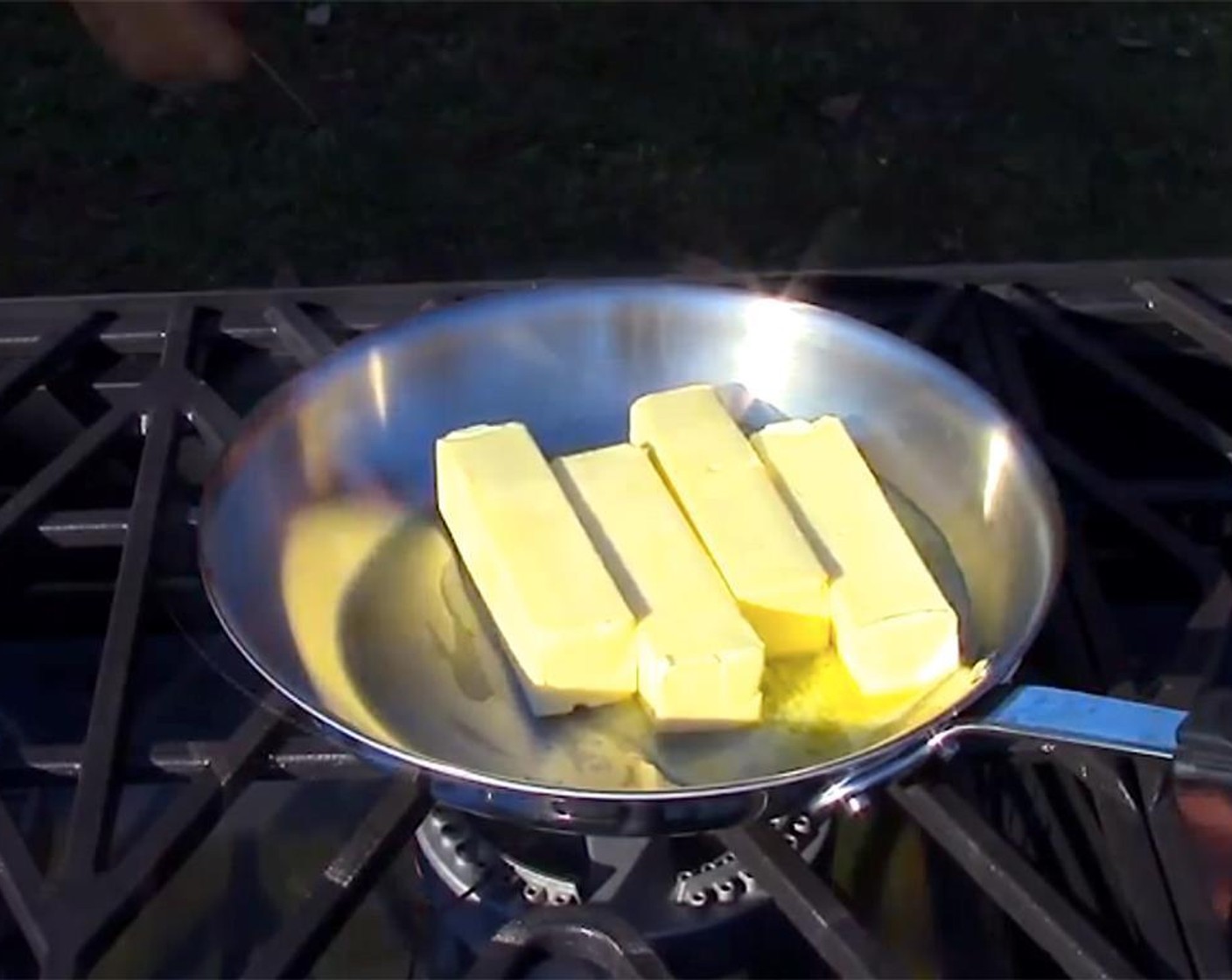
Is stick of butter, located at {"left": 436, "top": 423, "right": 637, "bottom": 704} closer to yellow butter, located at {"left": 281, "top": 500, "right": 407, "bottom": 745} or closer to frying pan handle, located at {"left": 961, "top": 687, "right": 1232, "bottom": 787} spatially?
yellow butter, located at {"left": 281, "top": 500, "right": 407, "bottom": 745}

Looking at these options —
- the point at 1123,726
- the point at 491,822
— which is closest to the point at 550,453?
the point at 491,822

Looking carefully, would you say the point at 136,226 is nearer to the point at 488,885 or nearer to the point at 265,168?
the point at 265,168

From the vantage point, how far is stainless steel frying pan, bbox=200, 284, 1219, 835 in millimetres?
798

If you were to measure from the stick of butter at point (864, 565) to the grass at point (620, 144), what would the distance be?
4.35 feet

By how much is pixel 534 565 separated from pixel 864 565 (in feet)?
0.53

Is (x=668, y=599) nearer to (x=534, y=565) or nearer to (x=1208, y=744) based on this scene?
(x=534, y=565)

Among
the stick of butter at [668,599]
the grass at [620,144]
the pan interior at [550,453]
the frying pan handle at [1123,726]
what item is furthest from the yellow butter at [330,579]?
the grass at [620,144]

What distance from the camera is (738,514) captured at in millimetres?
973

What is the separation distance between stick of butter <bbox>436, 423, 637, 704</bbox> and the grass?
1362 mm

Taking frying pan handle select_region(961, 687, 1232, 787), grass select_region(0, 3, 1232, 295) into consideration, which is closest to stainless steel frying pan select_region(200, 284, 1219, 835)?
frying pan handle select_region(961, 687, 1232, 787)

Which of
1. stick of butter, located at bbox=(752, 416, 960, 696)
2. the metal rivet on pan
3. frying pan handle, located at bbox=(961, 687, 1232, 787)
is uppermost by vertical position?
frying pan handle, located at bbox=(961, 687, 1232, 787)

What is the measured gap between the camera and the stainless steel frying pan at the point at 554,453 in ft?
2.62

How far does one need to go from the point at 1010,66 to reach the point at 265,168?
3.42 ft

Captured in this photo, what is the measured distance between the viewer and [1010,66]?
271 cm
